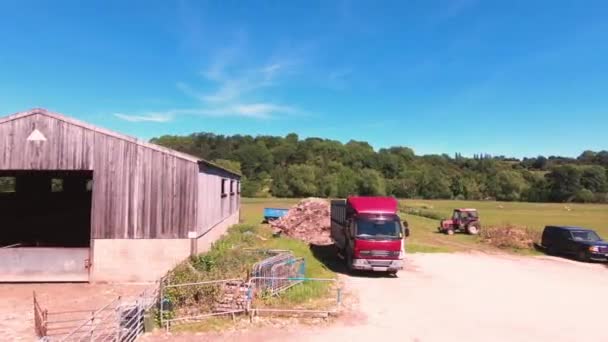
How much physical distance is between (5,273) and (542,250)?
3079 cm

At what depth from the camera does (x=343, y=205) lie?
72.9 ft

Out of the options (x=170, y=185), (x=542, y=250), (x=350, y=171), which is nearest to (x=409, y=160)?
(x=350, y=171)

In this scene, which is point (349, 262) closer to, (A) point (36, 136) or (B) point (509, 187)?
(A) point (36, 136)

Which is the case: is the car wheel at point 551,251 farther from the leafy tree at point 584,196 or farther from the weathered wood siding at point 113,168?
the leafy tree at point 584,196

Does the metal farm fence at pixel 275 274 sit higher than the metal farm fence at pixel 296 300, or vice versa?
the metal farm fence at pixel 275 274

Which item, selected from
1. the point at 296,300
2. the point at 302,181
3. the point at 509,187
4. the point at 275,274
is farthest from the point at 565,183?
the point at 296,300

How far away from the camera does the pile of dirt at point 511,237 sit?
29.6 m

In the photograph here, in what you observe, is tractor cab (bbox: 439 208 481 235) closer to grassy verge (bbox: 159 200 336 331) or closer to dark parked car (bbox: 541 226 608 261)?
dark parked car (bbox: 541 226 608 261)

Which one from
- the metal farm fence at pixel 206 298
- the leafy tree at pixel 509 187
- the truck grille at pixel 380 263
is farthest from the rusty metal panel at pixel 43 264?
the leafy tree at pixel 509 187

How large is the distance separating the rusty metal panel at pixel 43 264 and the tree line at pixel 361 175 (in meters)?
79.2

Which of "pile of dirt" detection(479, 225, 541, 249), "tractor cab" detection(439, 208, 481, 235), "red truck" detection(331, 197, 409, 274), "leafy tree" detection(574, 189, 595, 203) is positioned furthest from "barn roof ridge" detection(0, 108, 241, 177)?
"leafy tree" detection(574, 189, 595, 203)

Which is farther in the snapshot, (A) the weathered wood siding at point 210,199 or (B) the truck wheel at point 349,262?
(B) the truck wheel at point 349,262

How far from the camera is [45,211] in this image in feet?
88.1

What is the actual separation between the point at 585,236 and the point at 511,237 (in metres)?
5.04
